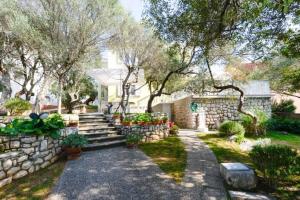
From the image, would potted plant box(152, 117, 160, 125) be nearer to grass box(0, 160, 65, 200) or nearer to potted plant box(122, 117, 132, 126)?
potted plant box(122, 117, 132, 126)

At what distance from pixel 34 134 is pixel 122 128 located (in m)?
4.83

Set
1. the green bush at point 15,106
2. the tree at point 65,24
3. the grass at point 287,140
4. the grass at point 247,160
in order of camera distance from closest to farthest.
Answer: the grass at point 247,160 < the tree at point 65,24 < the green bush at point 15,106 < the grass at point 287,140

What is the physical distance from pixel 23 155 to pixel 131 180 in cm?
306

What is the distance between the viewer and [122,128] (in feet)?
35.6

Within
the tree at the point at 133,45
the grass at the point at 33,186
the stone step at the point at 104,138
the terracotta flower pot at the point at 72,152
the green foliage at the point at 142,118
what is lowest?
the grass at the point at 33,186

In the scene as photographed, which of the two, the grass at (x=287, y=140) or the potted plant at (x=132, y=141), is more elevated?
the potted plant at (x=132, y=141)

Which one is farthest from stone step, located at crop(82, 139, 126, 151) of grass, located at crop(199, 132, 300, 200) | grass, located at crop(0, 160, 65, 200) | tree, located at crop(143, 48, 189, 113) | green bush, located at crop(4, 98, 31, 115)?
grass, located at crop(199, 132, 300, 200)

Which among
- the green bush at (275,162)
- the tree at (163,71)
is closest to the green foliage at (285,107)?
the tree at (163,71)

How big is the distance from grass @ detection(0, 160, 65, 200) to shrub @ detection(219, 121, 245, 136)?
8.78 metres

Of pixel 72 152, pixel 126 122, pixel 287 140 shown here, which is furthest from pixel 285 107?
pixel 72 152

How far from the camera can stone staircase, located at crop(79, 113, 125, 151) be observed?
9178mm

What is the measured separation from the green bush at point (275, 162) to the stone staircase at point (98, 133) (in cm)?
583

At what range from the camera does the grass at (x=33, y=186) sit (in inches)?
187

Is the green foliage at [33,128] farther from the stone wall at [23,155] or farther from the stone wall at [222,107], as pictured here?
the stone wall at [222,107]
